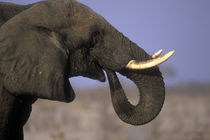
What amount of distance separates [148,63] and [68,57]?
2.34 feet

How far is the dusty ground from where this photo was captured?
775 centimetres

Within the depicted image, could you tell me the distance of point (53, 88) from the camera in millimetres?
2332

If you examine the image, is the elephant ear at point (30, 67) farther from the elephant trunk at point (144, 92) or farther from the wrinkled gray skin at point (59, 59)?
the elephant trunk at point (144, 92)

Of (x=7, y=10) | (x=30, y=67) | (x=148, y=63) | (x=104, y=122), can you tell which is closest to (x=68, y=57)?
(x=30, y=67)

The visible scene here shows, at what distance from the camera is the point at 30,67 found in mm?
2336

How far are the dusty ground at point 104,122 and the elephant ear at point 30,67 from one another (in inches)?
186

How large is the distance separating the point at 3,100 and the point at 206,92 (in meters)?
12.8

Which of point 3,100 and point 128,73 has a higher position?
point 128,73

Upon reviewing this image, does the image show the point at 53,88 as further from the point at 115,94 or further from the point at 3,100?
the point at 115,94

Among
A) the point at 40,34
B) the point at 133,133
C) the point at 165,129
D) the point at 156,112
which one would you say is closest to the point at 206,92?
the point at 165,129

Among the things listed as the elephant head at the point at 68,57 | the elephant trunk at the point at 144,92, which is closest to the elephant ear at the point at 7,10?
the elephant head at the point at 68,57

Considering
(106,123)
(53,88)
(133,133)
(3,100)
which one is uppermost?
(53,88)

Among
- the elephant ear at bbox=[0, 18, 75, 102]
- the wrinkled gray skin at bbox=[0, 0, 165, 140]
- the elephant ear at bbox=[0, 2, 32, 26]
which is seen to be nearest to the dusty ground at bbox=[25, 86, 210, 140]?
the wrinkled gray skin at bbox=[0, 0, 165, 140]

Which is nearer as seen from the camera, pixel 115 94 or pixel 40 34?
pixel 40 34
